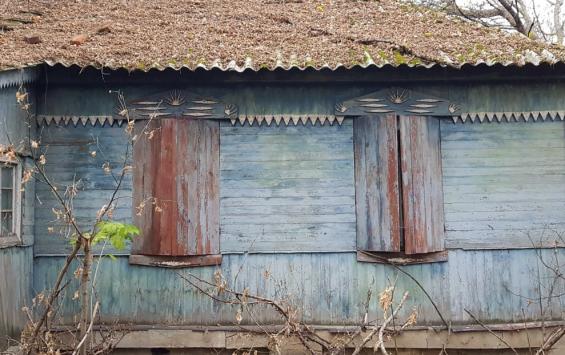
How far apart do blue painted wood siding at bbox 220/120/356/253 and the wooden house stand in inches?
0.7

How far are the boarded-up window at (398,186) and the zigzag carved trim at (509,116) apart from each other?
48cm

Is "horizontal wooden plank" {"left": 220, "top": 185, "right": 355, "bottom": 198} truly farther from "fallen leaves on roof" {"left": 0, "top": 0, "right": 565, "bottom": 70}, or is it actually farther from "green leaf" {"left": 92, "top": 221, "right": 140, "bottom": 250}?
"fallen leaves on roof" {"left": 0, "top": 0, "right": 565, "bottom": 70}

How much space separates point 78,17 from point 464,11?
36.5ft

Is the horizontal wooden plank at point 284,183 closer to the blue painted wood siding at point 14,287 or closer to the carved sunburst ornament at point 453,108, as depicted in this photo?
the carved sunburst ornament at point 453,108

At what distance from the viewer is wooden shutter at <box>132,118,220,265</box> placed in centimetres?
671

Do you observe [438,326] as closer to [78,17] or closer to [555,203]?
[555,203]

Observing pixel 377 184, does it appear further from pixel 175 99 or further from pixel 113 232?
pixel 113 232

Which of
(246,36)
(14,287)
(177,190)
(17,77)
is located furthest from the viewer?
(246,36)

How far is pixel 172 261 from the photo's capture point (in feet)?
22.2

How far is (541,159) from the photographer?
6.98 metres

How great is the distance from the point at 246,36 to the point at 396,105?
2155 millimetres

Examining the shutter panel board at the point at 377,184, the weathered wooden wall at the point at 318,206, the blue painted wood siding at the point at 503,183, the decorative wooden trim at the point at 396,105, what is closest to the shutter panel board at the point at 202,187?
the weathered wooden wall at the point at 318,206

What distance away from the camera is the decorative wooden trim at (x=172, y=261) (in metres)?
6.74

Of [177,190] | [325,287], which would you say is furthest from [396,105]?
[177,190]
